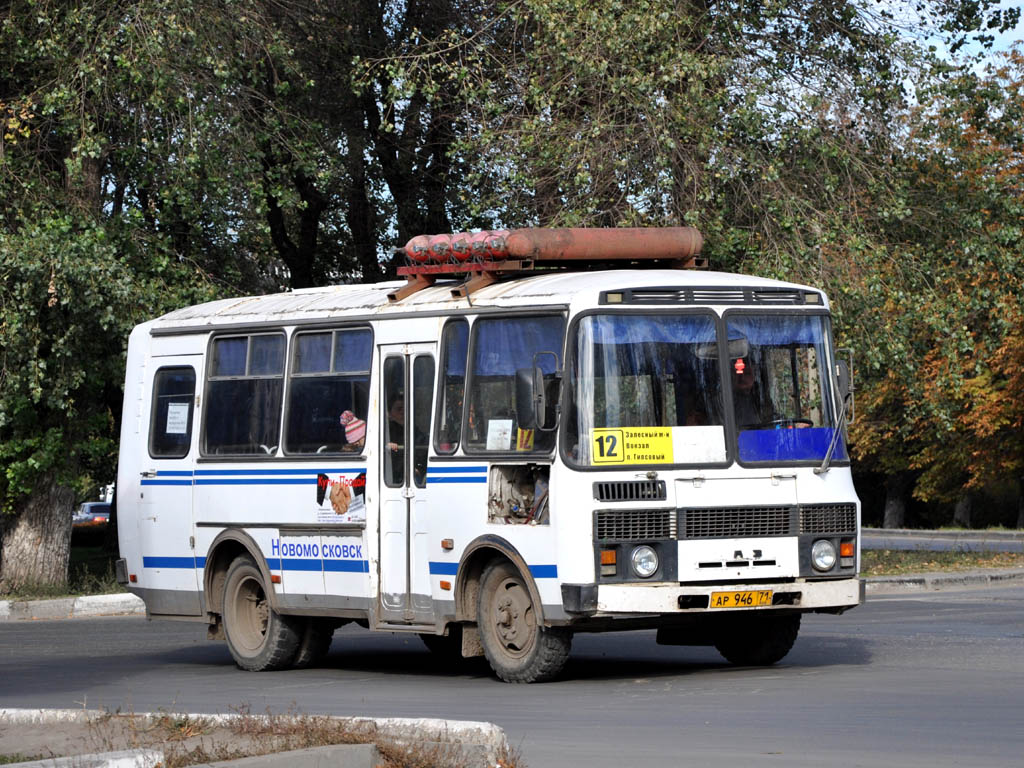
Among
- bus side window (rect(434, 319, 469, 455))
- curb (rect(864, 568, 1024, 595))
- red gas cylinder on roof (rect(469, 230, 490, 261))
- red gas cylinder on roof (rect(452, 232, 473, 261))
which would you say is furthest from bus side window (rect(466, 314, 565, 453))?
curb (rect(864, 568, 1024, 595))

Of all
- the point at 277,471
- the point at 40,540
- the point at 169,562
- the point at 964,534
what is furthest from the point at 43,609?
the point at 964,534

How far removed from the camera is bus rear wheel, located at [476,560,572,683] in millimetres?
12742

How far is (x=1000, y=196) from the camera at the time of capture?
25406mm

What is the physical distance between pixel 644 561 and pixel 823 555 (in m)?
1.45

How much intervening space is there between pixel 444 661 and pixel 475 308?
369 centimetres

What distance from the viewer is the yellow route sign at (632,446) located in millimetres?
12547

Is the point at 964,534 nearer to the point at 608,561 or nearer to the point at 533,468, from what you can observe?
→ the point at 533,468

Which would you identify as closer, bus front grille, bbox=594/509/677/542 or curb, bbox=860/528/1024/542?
bus front grille, bbox=594/509/677/542

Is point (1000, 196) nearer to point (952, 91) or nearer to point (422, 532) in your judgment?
point (952, 91)

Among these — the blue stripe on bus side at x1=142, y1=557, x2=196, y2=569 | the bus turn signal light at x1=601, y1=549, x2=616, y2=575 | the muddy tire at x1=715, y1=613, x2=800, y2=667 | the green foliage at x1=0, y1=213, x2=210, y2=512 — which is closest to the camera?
the bus turn signal light at x1=601, y1=549, x2=616, y2=575

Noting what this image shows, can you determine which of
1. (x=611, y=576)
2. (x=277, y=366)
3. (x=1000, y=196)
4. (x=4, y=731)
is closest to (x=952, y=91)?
(x=1000, y=196)

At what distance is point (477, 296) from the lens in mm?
13820

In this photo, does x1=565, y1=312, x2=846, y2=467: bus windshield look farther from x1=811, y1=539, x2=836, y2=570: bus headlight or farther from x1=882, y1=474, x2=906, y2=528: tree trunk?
x1=882, y1=474, x2=906, y2=528: tree trunk

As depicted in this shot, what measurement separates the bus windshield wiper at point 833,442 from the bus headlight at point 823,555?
1.70 ft
